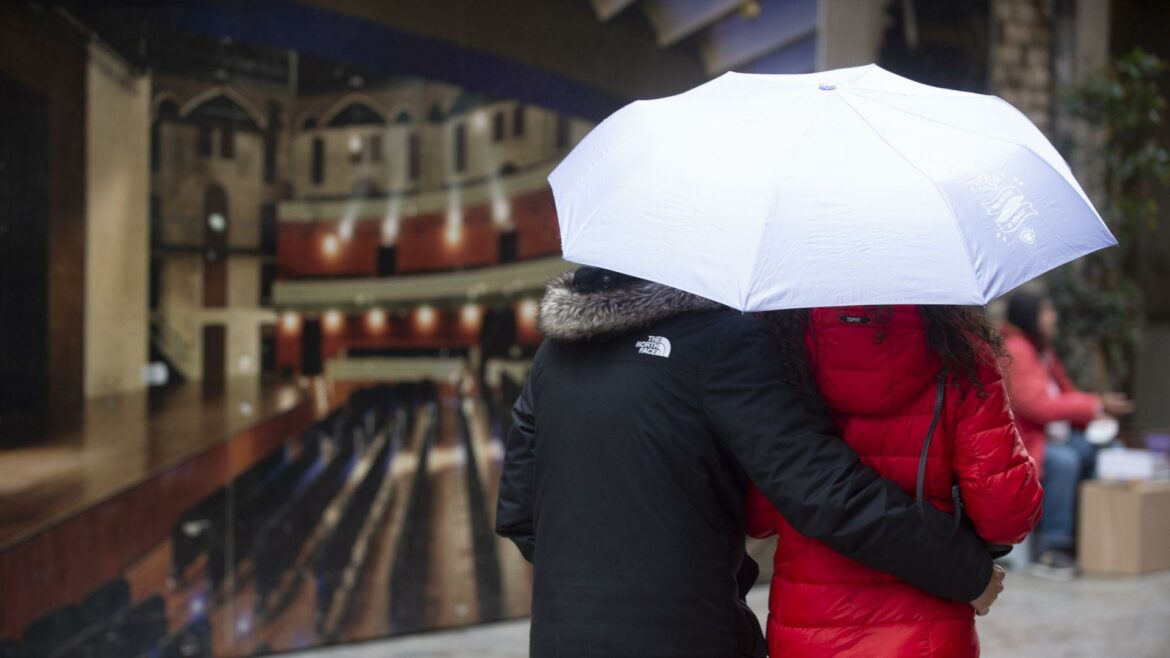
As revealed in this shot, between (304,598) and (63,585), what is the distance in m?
1.10

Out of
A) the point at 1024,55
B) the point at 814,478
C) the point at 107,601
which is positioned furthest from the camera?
the point at 1024,55

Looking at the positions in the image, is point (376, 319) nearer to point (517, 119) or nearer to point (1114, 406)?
point (517, 119)

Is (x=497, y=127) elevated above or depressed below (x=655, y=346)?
above

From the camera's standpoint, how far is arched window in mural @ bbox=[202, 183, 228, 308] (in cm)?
508

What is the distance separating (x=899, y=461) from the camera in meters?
2.32

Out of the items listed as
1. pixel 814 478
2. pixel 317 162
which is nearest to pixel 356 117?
pixel 317 162

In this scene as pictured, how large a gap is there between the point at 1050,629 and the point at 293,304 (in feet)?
13.2

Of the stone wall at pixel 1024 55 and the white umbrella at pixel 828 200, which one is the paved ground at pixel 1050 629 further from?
the white umbrella at pixel 828 200

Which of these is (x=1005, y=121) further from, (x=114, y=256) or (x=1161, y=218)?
(x=1161, y=218)

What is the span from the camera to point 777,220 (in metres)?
2.21

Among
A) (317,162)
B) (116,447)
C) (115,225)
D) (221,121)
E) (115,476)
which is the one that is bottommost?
(115,476)

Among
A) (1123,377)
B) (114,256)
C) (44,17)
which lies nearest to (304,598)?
(114,256)

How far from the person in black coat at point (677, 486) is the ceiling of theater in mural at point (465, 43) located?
3.17m

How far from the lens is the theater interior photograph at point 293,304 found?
4.67 meters
